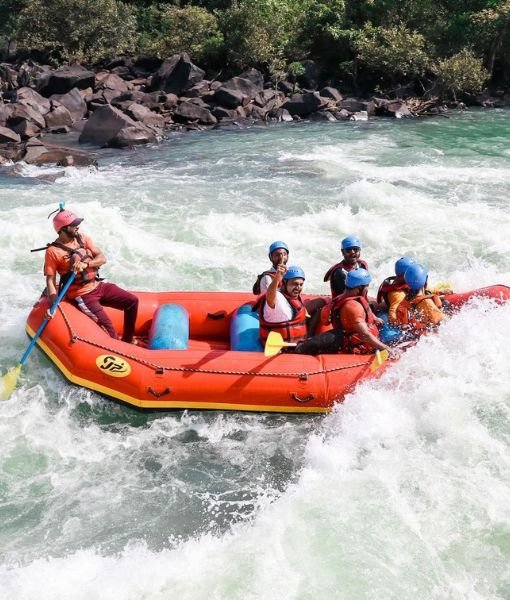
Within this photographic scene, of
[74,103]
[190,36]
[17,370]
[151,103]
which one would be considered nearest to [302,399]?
[17,370]

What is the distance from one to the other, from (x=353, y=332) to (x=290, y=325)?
23.1 inches

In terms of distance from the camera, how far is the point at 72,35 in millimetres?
24922

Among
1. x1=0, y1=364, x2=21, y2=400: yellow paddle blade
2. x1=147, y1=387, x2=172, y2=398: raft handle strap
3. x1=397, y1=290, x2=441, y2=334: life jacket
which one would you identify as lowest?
x1=0, y1=364, x2=21, y2=400: yellow paddle blade

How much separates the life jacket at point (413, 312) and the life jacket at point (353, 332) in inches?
13.0

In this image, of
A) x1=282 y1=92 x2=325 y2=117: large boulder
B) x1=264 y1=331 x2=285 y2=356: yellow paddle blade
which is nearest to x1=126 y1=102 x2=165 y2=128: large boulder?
x1=282 y1=92 x2=325 y2=117: large boulder

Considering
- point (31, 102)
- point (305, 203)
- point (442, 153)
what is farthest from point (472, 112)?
point (31, 102)

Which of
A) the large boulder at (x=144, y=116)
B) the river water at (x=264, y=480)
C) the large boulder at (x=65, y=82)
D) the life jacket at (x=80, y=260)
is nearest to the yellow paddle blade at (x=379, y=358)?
the river water at (x=264, y=480)

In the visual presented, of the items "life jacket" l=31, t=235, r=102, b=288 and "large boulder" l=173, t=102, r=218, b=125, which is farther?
"large boulder" l=173, t=102, r=218, b=125

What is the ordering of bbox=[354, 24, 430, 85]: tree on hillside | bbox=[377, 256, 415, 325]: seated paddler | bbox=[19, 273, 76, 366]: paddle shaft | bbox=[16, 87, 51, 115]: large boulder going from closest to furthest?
bbox=[19, 273, 76, 366]: paddle shaft → bbox=[377, 256, 415, 325]: seated paddler → bbox=[16, 87, 51, 115]: large boulder → bbox=[354, 24, 430, 85]: tree on hillside

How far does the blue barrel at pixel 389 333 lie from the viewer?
5973 mm

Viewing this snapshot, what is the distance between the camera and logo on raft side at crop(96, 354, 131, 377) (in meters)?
5.50

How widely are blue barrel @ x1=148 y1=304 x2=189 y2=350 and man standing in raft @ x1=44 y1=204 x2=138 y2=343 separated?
292mm

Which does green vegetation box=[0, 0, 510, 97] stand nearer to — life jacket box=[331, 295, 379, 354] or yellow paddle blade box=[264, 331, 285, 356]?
life jacket box=[331, 295, 379, 354]

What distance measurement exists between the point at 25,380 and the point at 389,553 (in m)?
3.83
